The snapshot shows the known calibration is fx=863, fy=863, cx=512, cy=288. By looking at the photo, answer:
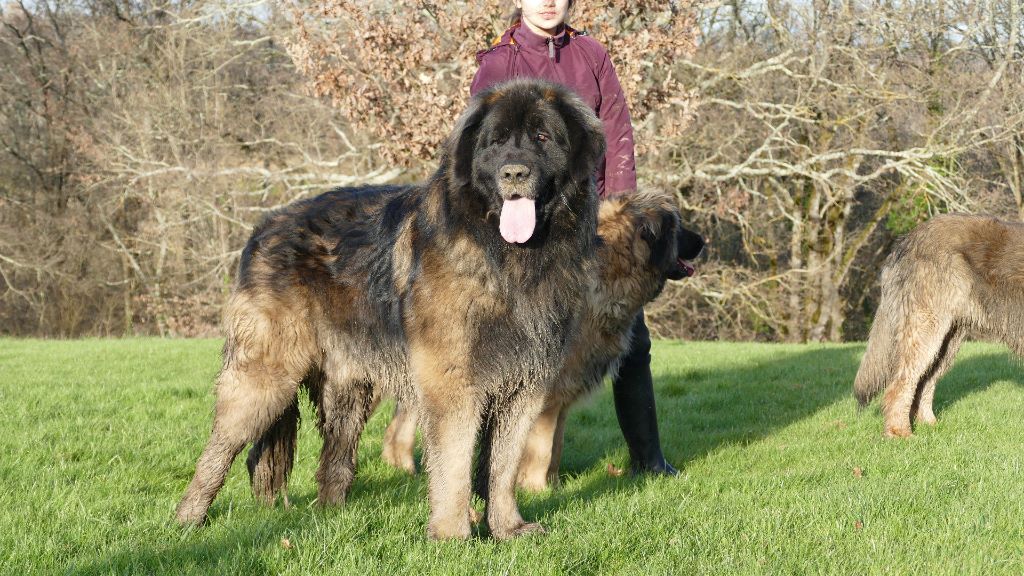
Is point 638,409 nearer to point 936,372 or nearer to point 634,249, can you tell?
point 634,249

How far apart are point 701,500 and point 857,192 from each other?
59.4 feet

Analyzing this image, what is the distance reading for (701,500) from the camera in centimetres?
438

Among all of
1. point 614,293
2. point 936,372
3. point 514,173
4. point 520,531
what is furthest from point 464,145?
point 936,372

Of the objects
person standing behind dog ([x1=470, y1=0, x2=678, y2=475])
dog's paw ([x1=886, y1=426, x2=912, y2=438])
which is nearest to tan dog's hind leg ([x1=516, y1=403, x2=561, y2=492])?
person standing behind dog ([x1=470, y1=0, x2=678, y2=475])

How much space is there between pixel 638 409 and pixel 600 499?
1099 millimetres

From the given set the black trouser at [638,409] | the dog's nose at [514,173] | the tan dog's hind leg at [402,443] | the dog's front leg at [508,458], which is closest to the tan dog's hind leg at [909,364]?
the black trouser at [638,409]

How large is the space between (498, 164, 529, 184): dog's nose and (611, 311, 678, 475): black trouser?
7.26 feet

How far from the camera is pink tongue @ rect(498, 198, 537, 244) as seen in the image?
130 inches

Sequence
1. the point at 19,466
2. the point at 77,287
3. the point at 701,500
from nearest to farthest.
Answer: the point at 701,500, the point at 19,466, the point at 77,287

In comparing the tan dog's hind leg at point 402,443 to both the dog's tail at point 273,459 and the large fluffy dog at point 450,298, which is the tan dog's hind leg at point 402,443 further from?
the large fluffy dog at point 450,298

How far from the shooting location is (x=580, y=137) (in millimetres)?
3467

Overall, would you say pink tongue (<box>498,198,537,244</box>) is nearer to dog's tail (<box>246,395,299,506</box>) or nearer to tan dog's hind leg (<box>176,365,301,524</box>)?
tan dog's hind leg (<box>176,365,301,524</box>)

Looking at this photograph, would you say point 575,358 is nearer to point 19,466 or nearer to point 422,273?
point 422,273

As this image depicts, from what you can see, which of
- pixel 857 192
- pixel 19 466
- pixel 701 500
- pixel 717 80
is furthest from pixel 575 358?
pixel 857 192
